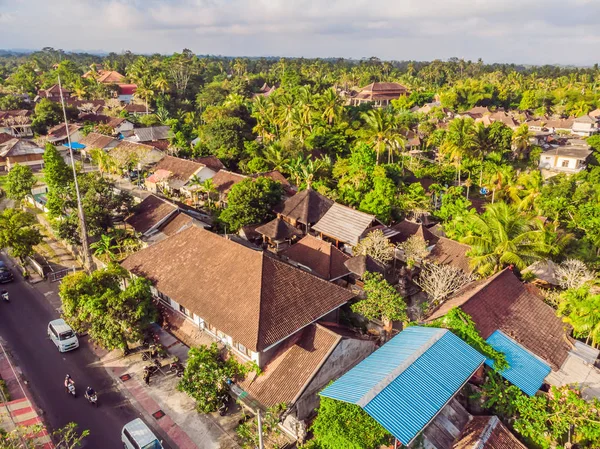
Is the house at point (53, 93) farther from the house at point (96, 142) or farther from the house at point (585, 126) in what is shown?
the house at point (585, 126)

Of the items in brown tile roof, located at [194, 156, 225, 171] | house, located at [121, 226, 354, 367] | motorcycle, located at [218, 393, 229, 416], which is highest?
house, located at [121, 226, 354, 367]

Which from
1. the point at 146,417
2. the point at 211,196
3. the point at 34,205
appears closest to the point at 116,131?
the point at 34,205

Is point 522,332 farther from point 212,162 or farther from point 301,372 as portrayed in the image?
point 212,162

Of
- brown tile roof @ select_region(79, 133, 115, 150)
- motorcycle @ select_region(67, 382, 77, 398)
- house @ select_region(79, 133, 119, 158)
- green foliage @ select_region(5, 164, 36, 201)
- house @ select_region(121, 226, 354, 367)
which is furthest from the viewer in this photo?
brown tile roof @ select_region(79, 133, 115, 150)

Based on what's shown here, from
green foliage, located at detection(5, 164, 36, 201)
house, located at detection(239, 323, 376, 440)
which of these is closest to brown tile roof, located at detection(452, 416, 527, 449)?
house, located at detection(239, 323, 376, 440)

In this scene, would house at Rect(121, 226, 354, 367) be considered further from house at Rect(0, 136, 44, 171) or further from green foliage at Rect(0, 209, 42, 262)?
house at Rect(0, 136, 44, 171)

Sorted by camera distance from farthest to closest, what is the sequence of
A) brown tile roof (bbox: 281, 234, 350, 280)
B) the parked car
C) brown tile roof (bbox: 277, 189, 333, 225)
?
brown tile roof (bbox: 277, 189, 333, 225), the parked car, brown tile roof (bbox: 281, 234, 350, 280)

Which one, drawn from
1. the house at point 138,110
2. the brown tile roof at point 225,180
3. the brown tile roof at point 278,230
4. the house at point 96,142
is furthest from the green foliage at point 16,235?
the house at point 138,110
